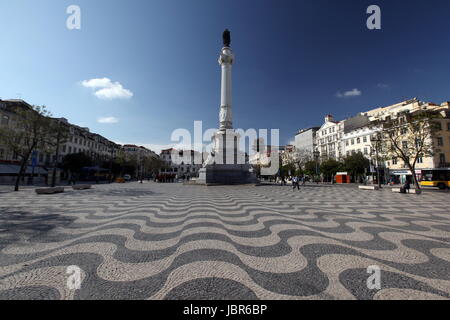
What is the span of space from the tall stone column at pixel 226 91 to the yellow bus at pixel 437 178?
26.1m

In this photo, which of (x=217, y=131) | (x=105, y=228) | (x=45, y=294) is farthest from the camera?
(x=217, y=131)

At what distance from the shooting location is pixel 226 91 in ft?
93.9

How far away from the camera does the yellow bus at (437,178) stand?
21.7 metres

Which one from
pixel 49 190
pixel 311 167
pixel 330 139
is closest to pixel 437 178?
pixel 311 167

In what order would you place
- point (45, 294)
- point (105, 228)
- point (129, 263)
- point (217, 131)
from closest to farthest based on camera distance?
point (45, 294) → point (129, 263) → point (105, 228) → point (217, 131)

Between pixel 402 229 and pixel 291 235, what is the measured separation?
10.3ft

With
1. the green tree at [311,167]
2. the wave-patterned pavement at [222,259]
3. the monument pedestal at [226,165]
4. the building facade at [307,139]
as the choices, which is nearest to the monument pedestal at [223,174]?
the monument pedestal at [226,165]

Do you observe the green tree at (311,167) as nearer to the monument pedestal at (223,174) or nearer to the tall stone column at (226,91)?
the monument pedestal at (223,174)

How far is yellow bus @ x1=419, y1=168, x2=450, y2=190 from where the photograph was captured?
21.7 metres

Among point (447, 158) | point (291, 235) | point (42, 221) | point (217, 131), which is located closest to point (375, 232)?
point (291, 235)

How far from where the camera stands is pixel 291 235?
4297mm

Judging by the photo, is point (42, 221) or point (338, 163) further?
point (338, 163)

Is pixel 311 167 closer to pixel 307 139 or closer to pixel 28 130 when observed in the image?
pixel 307 139
